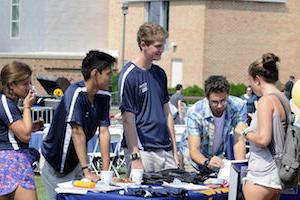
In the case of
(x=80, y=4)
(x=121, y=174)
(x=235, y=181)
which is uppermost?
(x=80, y=4)

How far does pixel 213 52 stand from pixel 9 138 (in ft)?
124

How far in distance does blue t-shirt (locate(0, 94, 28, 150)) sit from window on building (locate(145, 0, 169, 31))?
38.9 metres

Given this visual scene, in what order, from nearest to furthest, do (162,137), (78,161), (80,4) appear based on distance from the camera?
(78,161)
(162,137)
(80,4)

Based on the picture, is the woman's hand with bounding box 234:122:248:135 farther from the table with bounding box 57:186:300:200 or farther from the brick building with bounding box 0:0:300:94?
the brick building with bounding box 0:0:300:94

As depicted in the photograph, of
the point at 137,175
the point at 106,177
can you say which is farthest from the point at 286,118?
the point at 106,177

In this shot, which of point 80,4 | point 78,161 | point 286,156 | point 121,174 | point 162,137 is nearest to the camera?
point 286,156

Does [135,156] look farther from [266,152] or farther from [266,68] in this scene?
[266,68]

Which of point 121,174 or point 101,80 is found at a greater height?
point 101,80

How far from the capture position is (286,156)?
6.08 metres

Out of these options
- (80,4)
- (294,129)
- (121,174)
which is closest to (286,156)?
(294,129)

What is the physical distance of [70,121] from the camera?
6324 mm

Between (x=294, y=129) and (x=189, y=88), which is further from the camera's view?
(x=189, y=88)

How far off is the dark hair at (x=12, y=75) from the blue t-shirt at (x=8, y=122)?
53 millimetres

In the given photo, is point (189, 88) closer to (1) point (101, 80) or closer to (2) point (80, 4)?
(2) point (80, 4)
